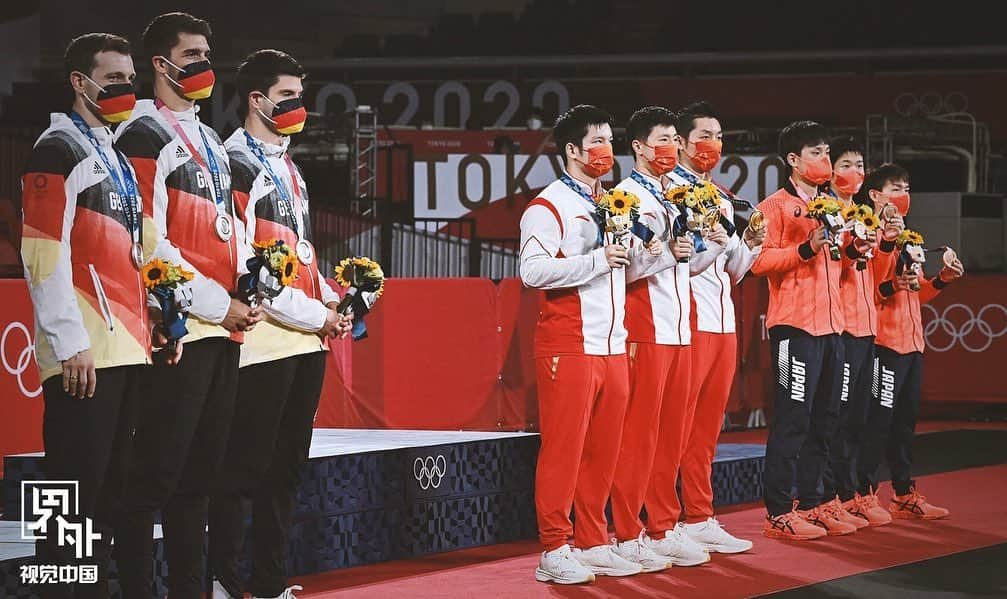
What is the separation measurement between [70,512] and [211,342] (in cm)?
74

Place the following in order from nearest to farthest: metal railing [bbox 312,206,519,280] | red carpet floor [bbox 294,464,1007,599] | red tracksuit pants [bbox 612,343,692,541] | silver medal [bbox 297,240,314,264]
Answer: silver medal [bbox 297,240,314,264] < red carpet floor [bbox 294,464,1007,599] < red tracksuit pants [bbox 612,343,692,541] < metal railing [bbox 312,206,519,280]

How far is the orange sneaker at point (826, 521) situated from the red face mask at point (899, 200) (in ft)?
6.36

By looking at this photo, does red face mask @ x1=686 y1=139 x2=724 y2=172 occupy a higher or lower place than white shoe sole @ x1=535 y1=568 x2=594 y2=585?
higher

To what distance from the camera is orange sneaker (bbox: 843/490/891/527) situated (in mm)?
7785

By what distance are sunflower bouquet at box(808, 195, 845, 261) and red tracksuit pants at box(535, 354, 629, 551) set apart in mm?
1683

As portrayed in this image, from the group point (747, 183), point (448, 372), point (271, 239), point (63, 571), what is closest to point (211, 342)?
point (271, 239)

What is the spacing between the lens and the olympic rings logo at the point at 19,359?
7891 mm

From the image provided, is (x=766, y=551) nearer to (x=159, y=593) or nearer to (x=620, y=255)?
(x=620, y=255)

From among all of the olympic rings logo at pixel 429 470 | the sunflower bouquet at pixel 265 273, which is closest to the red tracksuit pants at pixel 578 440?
the olympic rings logo at pixel 429 470

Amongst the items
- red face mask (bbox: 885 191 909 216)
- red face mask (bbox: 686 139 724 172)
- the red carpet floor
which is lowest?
the red carpet floor

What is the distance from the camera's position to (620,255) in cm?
573

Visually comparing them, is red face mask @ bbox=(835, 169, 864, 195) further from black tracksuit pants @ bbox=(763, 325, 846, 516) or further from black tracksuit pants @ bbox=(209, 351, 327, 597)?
black tracksuit pants @ bbox=(209, 351, 327, 597)

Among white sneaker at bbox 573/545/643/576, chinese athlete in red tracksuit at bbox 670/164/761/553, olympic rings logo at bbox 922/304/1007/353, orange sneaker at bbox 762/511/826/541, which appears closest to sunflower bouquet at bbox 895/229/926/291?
chinese athlete in red tracksuit at bbox 670/164/761/553

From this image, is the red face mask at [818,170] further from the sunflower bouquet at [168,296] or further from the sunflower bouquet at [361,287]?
the sunflower bouquet at [168,296]
